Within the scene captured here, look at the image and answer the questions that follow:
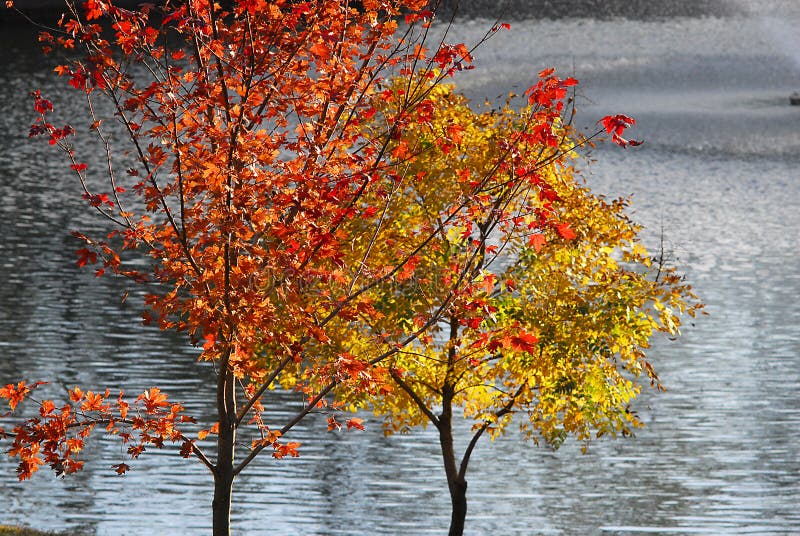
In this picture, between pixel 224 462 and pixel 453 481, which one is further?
pixel 453 481

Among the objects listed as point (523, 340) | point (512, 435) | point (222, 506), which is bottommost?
point (512, 435)

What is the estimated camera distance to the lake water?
93.6ft

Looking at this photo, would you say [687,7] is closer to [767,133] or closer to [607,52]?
[607,52]

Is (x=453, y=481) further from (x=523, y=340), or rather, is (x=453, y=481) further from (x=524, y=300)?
(x=523, y=340)

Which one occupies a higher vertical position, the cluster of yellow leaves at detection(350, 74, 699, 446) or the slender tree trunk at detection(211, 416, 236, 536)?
the cluster of yellow leaves at detection(350, 74, 699, 446)

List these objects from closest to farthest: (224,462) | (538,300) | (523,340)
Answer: (523,340), (224,462), (538,300)

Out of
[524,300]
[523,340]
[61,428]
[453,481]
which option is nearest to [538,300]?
[524,300]

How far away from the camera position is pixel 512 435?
116 ft

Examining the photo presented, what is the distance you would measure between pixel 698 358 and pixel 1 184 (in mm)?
39593

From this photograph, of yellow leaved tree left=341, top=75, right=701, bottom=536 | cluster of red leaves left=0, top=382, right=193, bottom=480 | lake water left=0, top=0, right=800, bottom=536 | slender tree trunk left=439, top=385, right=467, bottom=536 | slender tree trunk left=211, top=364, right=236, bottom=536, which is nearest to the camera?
cluster of red leaves left=0, top=382, right=193, bottom=480

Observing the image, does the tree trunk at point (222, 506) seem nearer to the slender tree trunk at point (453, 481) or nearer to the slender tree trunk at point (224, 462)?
the slender tree trunk at point (224, 462)

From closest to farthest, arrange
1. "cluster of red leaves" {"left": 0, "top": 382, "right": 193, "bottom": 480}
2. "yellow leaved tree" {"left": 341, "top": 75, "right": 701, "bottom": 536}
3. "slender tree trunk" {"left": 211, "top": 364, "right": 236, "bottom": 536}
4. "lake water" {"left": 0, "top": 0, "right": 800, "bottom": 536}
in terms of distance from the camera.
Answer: "cluster of red leaves" {"left": 0, "top": 382, "right": 193, "bottom": 480}
"slender tree trunk" {"left": 211, "top": 364, "right": 236, "bottom": 536}
"yellow leaved tree" {"left": 341, "top": 75, "right": 701, "bottom": 536}
"lake water" {"left": 0, "top": 0, "right": 800, "bottom": 536}

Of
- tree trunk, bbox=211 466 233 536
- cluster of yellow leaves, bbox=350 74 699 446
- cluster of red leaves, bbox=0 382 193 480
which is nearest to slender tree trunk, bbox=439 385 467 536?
cluster of yellow leaves, bbox=350 74 699 446

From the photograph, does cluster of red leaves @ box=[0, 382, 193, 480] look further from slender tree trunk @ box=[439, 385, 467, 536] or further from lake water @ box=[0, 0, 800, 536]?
lake water @ box=[0, 0, 800, 536]
